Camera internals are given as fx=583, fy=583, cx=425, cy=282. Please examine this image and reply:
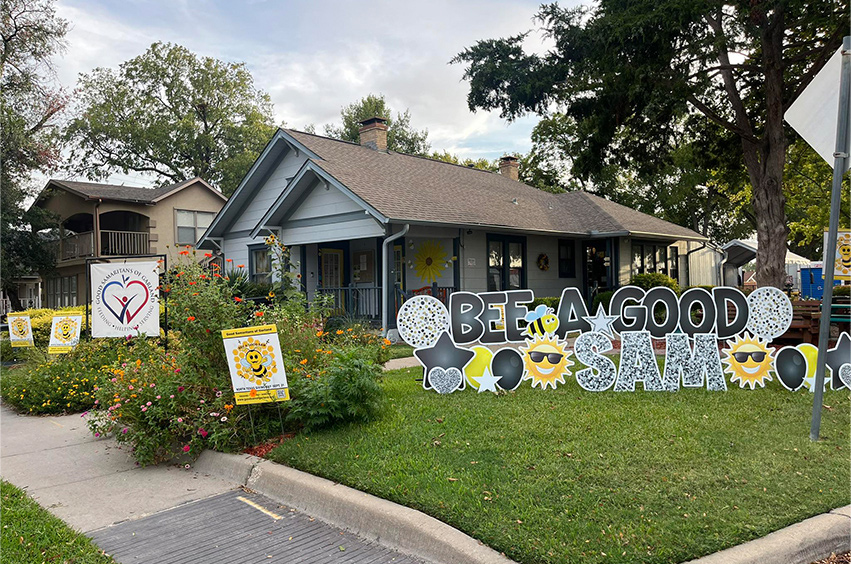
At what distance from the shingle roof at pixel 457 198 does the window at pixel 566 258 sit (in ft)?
2.59

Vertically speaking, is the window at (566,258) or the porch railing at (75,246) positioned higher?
the porch railing at (75,246)

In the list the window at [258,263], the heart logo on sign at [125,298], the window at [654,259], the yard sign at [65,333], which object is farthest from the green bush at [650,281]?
the yard sign at [65,333]

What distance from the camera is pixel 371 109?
49.3 meters

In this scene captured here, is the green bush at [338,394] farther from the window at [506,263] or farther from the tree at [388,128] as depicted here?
the tree at [388,128]

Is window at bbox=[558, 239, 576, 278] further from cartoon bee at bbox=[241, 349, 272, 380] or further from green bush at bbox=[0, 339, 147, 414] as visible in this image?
cartoon bee at bbox=[241, 349, 272, 380]

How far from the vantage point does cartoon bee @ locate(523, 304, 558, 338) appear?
7.73 metres

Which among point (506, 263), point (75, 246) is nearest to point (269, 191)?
point (506, 263)

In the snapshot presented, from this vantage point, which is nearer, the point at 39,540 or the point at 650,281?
the point at 39,540

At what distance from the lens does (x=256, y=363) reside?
18.5 feet

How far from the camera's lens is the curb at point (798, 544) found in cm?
334

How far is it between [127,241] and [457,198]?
58.4ft

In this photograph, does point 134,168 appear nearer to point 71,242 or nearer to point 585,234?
point 71,242

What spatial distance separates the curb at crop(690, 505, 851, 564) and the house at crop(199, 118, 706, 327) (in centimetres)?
1062

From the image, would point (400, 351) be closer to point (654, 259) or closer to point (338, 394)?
point (338, 394)
